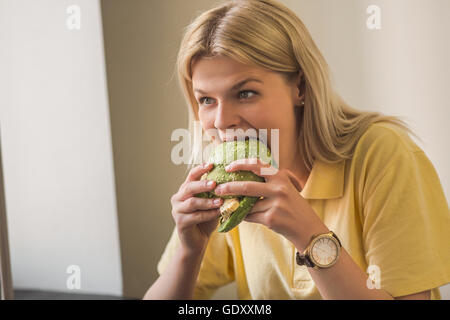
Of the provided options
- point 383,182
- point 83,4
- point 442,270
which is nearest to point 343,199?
point 383,182

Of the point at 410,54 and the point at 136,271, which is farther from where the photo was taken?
the point at 136,271

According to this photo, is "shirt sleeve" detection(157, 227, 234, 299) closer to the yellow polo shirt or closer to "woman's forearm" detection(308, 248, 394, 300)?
the yellow polo shirt

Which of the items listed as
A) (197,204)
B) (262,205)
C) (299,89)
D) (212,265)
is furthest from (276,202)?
(212,265)

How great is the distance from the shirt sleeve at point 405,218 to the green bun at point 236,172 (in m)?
0.20

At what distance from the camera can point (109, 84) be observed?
1042mm

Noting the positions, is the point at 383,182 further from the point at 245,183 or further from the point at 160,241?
the point at 160,241

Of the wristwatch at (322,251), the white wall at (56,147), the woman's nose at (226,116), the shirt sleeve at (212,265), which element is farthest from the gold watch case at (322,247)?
the white wall at (56,147)

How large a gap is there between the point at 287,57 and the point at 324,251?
1.09 ft

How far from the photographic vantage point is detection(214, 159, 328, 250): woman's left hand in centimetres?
72

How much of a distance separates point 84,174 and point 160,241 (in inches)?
9.0

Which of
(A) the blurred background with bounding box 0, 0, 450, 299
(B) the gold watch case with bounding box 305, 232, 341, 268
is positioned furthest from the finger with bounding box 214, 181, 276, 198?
(A) the blurred background with bounding box 0, 0, 450, 299

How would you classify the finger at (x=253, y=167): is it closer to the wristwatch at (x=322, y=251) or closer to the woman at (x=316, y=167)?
the woman at (x=316, y=167)

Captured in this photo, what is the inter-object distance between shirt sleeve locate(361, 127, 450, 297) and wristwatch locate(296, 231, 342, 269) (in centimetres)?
11

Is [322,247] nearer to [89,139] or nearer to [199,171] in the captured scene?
[199,171]
